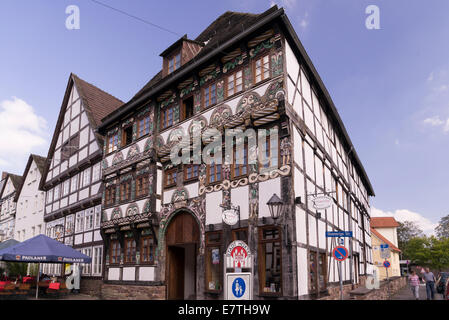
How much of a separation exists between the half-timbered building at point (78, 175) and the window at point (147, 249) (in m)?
5.05

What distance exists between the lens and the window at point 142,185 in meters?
16.4

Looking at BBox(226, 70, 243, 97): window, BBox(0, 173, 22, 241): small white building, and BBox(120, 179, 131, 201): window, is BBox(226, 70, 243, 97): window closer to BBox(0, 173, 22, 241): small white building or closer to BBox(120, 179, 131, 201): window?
BBox(120, 179, 131, 201): window

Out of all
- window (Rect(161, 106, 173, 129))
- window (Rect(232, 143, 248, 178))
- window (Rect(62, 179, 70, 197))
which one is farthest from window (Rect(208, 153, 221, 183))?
window (Rect(62, 179, 70, 197))

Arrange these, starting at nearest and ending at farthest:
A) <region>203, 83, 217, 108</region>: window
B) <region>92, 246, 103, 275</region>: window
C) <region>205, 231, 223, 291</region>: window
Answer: <region>205, 231, 223, 291</region>: window
<region>203, 83, 217, 108</region>: window
<region>92, 246, 103, 275</region>: window

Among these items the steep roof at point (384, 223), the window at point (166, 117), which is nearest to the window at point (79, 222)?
the window at point (166, 117)

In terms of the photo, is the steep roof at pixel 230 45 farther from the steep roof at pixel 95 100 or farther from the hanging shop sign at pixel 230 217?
the hanging shop sign at pixel 230 217

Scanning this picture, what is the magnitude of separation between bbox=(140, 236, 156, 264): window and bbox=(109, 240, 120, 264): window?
211 cm

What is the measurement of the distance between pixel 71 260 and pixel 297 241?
9.46m

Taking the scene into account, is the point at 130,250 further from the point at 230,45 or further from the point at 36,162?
the point at 36,162

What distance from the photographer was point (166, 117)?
1650cm

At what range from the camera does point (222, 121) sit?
13.4 metres

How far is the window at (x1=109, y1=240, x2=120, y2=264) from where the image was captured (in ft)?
58.2

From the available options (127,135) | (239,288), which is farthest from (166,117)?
(239,288)
